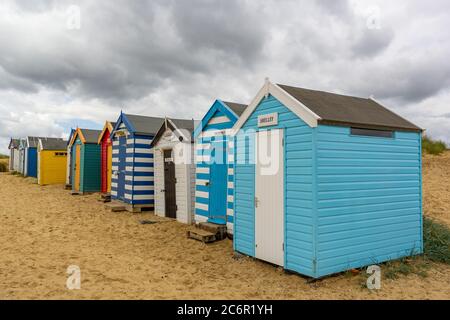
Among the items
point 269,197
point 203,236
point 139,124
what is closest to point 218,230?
point 203,236

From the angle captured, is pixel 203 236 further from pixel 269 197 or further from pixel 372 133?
pixel 372 133

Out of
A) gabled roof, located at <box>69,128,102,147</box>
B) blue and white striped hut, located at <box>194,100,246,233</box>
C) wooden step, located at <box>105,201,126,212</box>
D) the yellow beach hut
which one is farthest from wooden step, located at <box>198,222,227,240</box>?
the yellow beach hut

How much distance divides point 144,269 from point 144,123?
8654 millimetres

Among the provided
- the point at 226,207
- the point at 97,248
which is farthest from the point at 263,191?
the point at 97,248

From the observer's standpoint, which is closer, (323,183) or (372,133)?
(323,183)

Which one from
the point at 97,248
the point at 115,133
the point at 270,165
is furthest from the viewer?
the point at 115,133

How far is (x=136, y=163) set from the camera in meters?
13.0

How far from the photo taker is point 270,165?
650 centimetres

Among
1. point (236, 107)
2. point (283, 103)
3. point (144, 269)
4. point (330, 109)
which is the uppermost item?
point (236, 107)

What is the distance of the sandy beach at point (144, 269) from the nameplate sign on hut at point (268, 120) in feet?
9.31

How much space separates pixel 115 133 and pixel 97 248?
7.87 m

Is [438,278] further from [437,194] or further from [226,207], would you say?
[437,194]

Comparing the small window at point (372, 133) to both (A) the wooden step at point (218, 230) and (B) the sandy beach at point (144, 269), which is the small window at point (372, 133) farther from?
(A) the wooden step at point (218, 230)

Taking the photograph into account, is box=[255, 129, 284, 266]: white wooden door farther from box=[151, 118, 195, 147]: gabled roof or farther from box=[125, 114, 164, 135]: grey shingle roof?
box=[125, 114, 164, 135]: grey shingle roof
